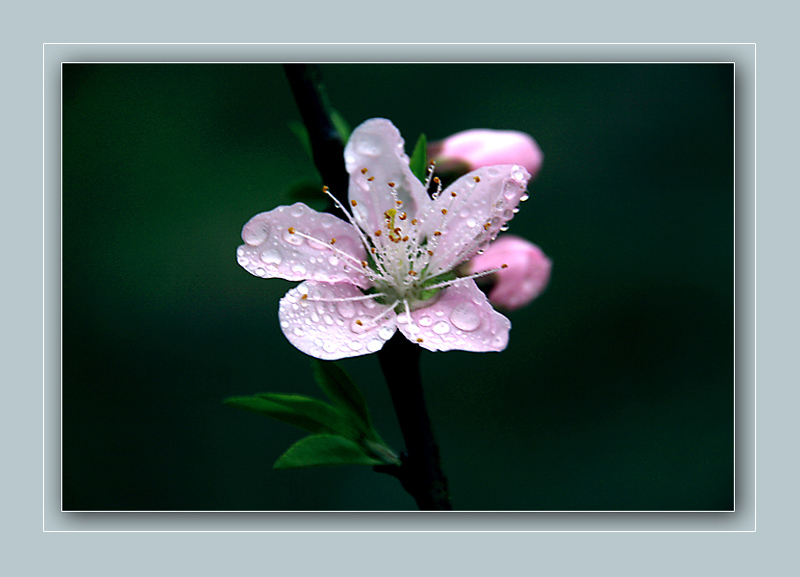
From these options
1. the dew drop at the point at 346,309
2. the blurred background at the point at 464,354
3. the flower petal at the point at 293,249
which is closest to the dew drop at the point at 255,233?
the flower petal at the point at 293,249

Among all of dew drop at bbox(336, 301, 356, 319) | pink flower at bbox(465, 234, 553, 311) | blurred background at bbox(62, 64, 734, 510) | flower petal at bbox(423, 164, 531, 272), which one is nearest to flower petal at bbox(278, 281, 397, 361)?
dew drop at bbox(336, 301, 356, 319)

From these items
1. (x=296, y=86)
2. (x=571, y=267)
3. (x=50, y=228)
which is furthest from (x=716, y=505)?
(x=50, y=228)

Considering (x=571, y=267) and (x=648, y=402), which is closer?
(x=648, y=402)

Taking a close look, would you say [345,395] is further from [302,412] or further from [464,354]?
[464,354]

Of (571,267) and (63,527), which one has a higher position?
(571,267)
